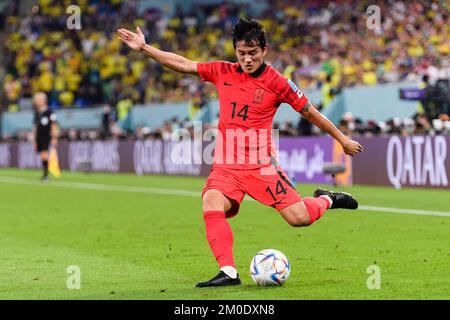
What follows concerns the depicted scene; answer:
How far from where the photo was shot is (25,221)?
15039 millimetres

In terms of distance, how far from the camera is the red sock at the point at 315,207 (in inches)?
331

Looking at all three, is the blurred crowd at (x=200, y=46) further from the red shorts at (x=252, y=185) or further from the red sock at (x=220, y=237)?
the red sock at (x=220, y=237)

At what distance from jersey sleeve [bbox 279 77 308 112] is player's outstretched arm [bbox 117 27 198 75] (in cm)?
72

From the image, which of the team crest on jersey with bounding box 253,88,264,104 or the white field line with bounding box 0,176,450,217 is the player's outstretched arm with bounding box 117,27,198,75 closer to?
the team crest on jersey with bounding box 253,88,264,104

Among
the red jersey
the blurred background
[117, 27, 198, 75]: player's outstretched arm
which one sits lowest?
the red jersey

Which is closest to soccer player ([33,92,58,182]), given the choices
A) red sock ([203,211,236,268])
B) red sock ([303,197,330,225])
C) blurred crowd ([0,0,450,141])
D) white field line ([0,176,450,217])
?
white field line ([0,176,450,217])

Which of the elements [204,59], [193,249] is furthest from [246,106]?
[204,59]

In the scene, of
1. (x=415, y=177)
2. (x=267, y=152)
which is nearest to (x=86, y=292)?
(x=267, y=152)

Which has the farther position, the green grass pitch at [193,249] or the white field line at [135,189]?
the white field line at [135,189]

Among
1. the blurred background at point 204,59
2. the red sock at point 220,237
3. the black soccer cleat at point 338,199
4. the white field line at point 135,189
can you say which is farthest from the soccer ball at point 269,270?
the blurred background at point 204,59

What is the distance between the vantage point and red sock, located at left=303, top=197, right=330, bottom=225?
27.6 ft

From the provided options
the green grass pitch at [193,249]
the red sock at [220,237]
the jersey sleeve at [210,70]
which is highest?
the jersey sleeve at [210,70]

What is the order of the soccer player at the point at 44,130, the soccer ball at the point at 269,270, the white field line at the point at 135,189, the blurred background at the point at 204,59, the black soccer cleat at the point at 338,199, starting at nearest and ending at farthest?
1. the soccer ball at the point at 269,270
2. the black soccer cleat at the point at 338,199
3. the white field line at the point at 135,189
4. the blurred background at the point at 204,59
5. the soccer player at the point at 44,130

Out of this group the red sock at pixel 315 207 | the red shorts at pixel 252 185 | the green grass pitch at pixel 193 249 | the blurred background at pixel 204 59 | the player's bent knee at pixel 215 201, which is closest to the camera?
the green grass pitch at pixel 193 249
